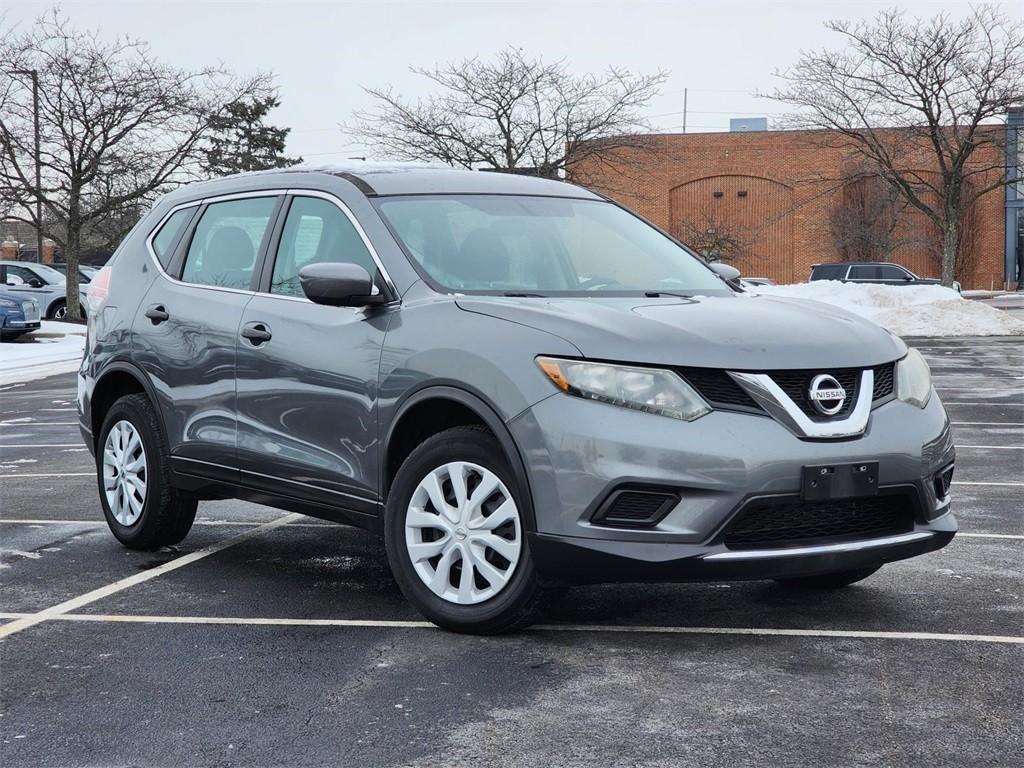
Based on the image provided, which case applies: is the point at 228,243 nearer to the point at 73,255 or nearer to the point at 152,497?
the point at 152,497

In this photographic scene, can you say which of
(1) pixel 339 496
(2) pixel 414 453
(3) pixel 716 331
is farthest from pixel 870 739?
(1) pixel 339 496

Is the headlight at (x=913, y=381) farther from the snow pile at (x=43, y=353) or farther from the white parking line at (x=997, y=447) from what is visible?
the snow pile at (x=43, y=353)

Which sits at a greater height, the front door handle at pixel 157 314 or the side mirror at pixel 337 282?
the side mirror at pixel 337 282

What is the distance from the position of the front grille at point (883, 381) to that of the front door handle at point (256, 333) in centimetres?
256

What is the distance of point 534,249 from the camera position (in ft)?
18.7

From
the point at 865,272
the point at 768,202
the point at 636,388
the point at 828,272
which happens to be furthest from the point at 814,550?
the point at 768,202

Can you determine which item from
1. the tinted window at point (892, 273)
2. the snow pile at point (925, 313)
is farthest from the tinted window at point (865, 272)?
the snow pile at point (925, 313)

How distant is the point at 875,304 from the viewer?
112 ft

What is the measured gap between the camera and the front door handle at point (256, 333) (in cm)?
571

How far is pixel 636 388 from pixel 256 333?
2054mm

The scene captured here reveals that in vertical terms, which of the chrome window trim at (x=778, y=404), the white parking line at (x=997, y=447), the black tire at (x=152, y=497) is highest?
the chrome window trim at (x=778, y=404)

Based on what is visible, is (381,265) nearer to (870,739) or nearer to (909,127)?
(870,739)

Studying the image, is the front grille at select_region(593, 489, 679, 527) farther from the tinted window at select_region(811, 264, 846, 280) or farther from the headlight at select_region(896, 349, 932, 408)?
the tinted window at select_region(811, 264, 846, 280)

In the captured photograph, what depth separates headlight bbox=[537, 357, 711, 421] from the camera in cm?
438
